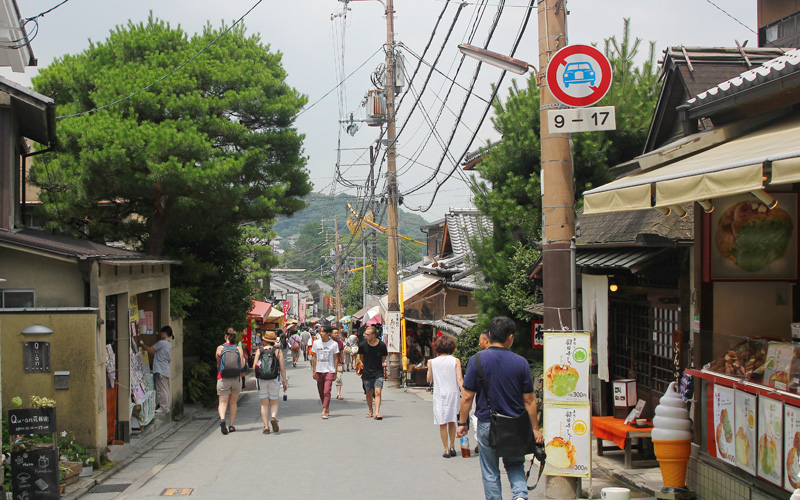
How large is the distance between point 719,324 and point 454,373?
406 cm

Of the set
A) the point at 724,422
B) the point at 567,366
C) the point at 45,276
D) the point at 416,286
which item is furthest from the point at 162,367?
the point at 416,286

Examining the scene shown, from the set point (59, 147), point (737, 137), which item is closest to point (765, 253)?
point (737, 137)

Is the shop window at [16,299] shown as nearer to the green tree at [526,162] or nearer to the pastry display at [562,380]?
the pastry display at [562,380]

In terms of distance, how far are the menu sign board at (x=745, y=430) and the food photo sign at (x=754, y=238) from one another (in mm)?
1486

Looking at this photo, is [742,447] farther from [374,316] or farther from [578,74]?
[374,316]

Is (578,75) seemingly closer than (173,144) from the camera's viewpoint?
Yes

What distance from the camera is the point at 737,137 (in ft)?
26.7

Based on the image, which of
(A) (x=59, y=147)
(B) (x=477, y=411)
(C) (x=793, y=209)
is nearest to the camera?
(B) (x=477, y=411)

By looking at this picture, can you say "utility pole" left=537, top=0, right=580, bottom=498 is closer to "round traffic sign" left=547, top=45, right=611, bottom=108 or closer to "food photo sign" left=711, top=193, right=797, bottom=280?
"round traffic sign" left=547, top=45, right=611, bottom=108

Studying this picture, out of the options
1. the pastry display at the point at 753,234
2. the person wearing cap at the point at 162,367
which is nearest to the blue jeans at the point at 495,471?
the pastry display at the point at 753,234

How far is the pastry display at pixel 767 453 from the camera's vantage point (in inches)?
258

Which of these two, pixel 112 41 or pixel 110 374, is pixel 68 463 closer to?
pixel 110 374

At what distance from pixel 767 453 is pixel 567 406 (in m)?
1.89

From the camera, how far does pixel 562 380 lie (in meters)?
7.75
